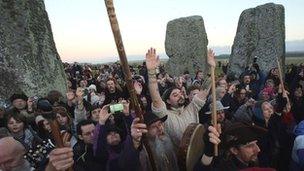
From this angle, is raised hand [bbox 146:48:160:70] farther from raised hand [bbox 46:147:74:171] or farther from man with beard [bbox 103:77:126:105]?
man with beard [bbox 103:77:126:105]

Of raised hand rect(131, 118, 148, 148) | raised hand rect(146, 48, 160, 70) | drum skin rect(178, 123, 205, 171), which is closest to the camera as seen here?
raised hand rect(131, 118, 148, 148)

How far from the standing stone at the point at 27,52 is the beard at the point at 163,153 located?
21.6 feet

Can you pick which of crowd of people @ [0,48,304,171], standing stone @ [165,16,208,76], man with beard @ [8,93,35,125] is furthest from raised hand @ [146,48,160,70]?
standing stone @ [165,16,208,76]

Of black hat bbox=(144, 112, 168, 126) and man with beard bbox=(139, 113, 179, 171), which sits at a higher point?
black hat bbox=(144, 112, 168, 126)

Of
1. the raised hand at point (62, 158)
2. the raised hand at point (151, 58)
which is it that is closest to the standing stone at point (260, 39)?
the raised hand at point (151, 58)

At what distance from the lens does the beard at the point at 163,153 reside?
469cm

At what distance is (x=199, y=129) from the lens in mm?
4637

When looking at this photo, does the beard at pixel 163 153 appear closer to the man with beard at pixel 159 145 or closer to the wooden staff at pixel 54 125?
the man with beard at pixel 159 145

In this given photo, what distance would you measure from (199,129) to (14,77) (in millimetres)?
7212

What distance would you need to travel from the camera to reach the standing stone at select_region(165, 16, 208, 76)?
22.7 m

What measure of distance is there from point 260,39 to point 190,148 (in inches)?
614

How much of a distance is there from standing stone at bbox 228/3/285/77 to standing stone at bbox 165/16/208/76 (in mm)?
2849

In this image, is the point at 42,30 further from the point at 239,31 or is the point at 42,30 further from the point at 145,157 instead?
the point at 239,31

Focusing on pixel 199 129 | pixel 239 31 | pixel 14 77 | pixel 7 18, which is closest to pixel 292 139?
pixel 199 129
